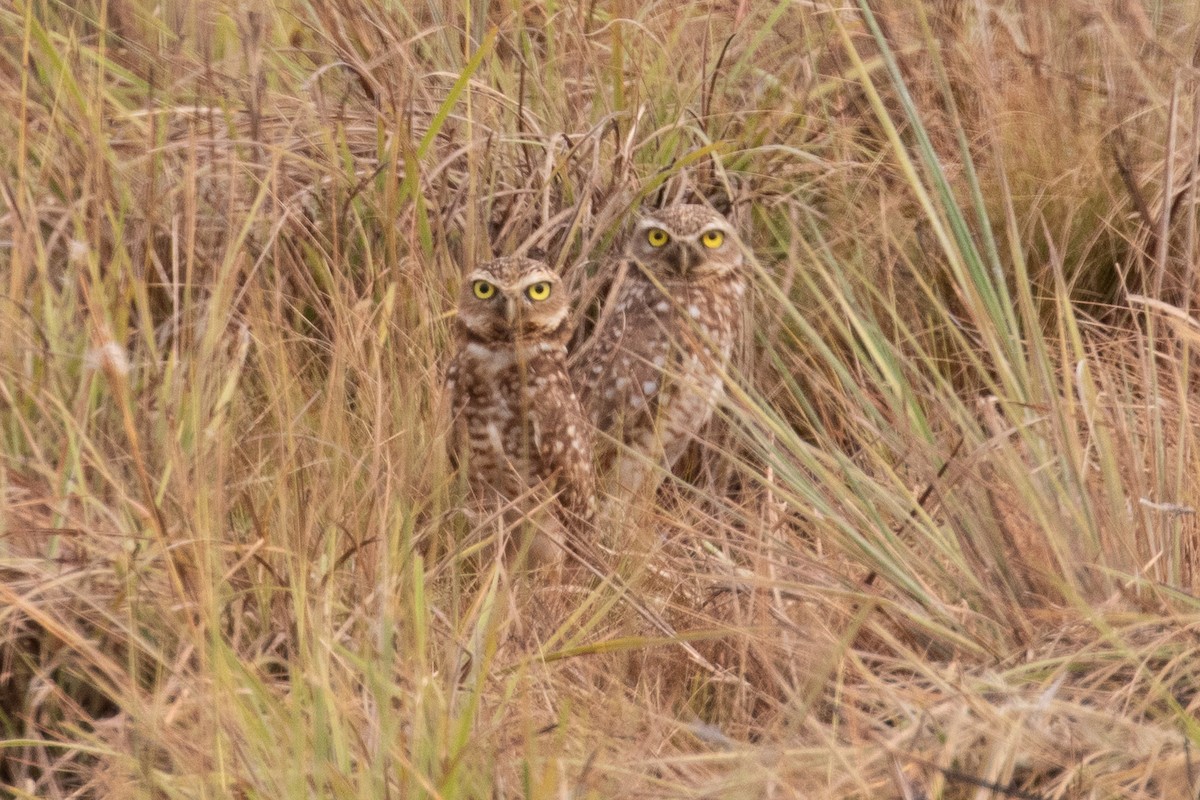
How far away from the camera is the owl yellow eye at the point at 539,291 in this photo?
3524mm

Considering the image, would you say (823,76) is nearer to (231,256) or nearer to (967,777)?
(231,256)

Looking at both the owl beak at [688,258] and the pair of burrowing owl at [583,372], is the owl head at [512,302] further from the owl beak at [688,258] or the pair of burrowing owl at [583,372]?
the owl beak at [688,258]

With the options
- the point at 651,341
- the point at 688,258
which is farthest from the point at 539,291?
the point at 688,258

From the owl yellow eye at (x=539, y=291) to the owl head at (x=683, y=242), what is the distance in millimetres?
427

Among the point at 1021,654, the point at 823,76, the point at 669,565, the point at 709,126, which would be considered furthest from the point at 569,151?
the point at 1021,654

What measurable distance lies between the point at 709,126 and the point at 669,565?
1.68 metres

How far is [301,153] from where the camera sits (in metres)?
4.07

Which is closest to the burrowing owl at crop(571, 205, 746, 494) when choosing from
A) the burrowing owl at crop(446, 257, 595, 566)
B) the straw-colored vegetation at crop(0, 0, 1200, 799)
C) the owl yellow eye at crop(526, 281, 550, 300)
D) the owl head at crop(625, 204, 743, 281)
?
the owl head at crop(625, 204, 743, 281)

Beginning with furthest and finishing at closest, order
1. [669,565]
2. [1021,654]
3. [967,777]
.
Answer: [669,565]
[1021,654]
[967,777]

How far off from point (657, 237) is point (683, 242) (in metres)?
0.08

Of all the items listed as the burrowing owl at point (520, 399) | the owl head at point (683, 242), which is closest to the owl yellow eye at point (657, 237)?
the owl head at point (683, 242)

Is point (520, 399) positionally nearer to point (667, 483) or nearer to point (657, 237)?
point (667, 483)

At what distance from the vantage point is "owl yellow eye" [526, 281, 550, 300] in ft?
11.6

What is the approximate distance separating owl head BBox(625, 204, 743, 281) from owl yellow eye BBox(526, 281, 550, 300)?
1.40 feet
